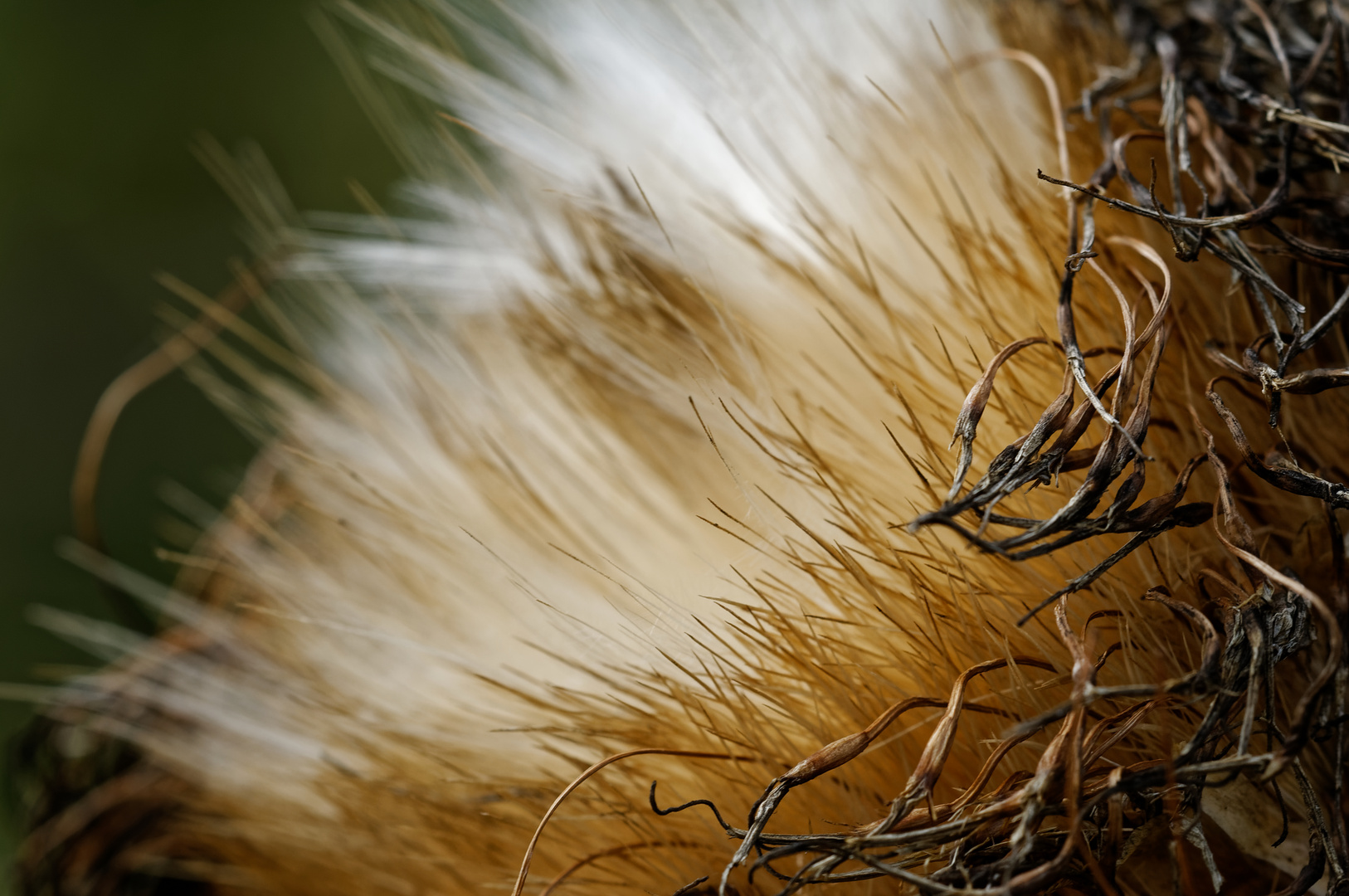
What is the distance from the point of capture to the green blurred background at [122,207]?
58 cm

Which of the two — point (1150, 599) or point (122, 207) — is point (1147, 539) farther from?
point (122, 207)

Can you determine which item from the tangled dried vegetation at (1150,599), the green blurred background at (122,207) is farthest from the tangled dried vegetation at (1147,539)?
the green blurred background at (122,207)

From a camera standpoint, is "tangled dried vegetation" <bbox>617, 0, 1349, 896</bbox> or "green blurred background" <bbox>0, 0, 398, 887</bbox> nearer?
"tangled dried vegetation" <bbox>617, 0, 1349, 896</bbox>

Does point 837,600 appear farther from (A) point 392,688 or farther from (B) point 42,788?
(B) point 42,788

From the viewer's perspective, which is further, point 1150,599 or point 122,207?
point 122,207

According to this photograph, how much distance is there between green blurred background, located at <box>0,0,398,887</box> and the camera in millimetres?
583

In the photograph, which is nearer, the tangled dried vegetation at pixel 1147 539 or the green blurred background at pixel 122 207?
the tangled dried vegetation at pixel 1147 539

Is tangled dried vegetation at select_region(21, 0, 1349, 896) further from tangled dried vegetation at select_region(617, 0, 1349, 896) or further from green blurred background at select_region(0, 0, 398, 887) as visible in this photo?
green blurred background at select_region(0, 0, 398, 887)

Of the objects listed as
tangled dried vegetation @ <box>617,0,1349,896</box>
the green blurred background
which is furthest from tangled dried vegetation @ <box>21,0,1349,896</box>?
the green blurred background

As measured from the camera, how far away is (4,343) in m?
0.62

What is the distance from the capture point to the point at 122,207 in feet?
2.21

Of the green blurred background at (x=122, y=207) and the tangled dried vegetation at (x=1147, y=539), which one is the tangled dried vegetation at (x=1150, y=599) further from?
the green blurred background at (x=122, y=207)

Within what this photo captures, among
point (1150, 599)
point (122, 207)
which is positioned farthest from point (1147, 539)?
point (122, 207)

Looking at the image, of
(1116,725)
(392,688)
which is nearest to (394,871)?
(392,688)
